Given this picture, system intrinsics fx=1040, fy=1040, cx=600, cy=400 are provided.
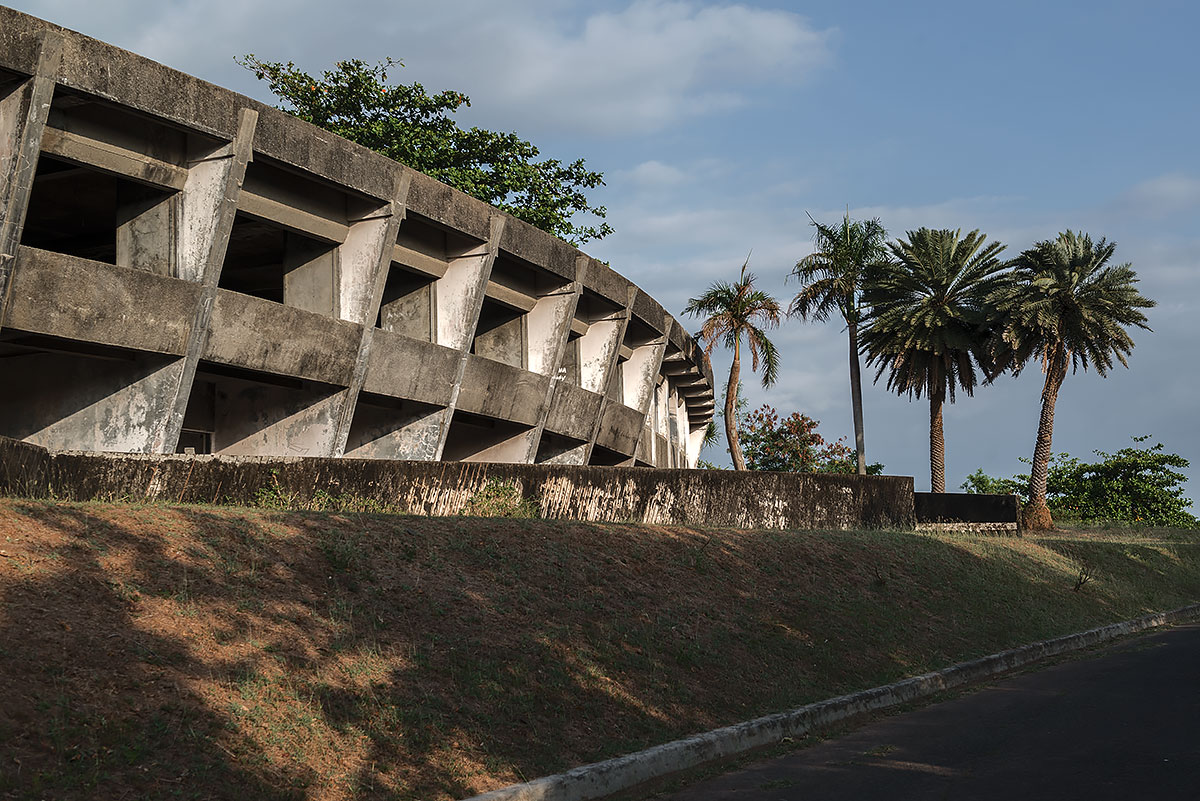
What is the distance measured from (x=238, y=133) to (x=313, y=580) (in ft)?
32.8

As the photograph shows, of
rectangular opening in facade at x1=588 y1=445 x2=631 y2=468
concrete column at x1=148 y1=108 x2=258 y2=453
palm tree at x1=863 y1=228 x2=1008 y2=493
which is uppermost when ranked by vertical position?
palm tree at x1=863 y1=228 x2=1008 y2=493

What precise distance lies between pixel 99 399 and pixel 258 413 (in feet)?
13.5

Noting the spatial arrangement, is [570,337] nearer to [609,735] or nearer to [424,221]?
[424,221]

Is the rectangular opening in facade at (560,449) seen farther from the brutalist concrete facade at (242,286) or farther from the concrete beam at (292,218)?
the concrete beam at (292,218)

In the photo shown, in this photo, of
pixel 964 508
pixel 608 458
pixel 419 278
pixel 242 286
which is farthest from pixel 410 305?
pixel 964 508

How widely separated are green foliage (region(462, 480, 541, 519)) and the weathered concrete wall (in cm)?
7

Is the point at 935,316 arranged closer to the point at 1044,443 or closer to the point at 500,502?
the point at 1044,443

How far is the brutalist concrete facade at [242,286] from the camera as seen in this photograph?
14.5 m

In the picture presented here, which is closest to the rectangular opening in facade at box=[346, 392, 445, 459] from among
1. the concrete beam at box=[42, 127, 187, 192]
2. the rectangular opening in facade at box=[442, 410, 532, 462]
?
the rectangular opening in facade at box=[442, 410, 532, 462]

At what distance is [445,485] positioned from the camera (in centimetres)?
1318

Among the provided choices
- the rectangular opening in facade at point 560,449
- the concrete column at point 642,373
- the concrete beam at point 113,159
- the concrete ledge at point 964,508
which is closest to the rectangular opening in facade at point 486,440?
the rectangular opening in facade at point 560,449

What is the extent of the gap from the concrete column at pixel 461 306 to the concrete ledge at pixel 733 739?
39.4 ft

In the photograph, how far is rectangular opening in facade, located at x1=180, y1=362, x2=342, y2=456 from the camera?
63.4 ft

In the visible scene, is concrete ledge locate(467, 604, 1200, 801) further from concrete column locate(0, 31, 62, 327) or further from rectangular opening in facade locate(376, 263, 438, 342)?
rectangular opening in facade locate(376, 263, 438, 342)
